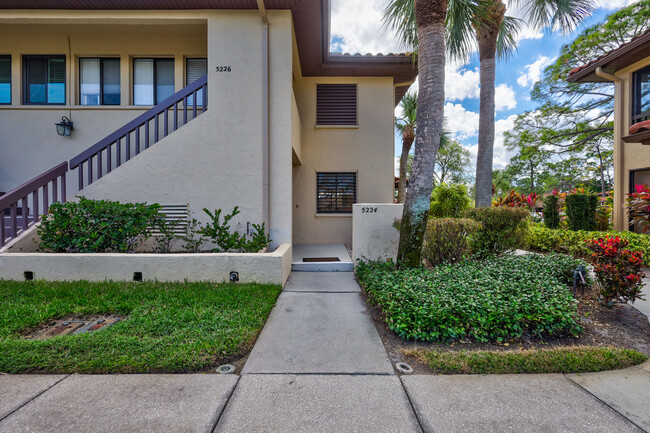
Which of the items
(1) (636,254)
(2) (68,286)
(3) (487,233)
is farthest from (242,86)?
(1) (636,254)

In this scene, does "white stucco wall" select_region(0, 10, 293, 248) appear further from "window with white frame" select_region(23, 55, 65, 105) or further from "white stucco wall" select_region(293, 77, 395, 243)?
"window with white frame" select_region(23, 55, 65, 105)

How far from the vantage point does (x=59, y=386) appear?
90.5 inches

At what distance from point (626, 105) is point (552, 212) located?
4.04m

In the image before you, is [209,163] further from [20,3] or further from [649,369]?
[649,369]

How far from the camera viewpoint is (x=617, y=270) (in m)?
3.72

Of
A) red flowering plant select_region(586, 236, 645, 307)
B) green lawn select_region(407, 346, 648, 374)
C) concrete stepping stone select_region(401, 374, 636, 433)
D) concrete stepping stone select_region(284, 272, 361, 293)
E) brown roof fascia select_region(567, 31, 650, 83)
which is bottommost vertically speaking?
concrete stepping stone select_region(401, 374, 636, 433)

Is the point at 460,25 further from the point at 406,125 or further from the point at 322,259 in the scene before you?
the point at 406,125

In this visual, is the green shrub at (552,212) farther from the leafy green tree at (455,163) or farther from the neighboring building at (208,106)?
the leafy green tree at (455,163)

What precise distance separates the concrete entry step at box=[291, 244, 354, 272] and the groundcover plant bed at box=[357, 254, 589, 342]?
184 cm

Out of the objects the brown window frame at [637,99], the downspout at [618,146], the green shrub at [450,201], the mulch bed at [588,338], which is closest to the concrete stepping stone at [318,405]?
the mulch bed at [588,338]

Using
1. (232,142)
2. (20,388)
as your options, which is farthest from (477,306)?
(232,142)

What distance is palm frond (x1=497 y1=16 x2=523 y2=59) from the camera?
7898mm

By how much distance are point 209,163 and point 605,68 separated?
12189 mm

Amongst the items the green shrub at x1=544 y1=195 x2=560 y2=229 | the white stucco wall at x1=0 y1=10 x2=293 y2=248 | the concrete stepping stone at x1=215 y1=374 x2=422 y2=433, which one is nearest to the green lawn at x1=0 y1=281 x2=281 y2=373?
the concrete stepping stone at x1=215 y1=374 x2=422 y2=433
